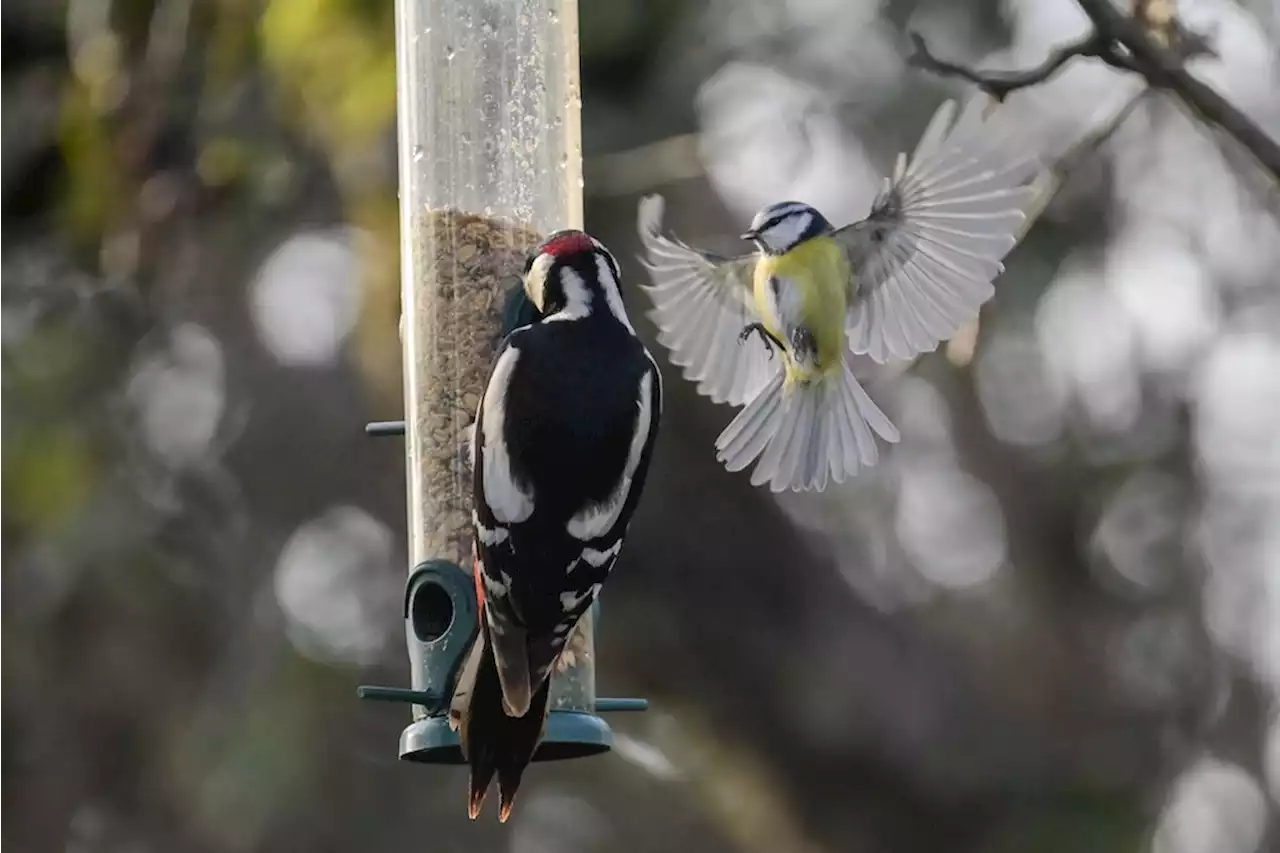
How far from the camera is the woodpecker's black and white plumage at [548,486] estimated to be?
387 cm

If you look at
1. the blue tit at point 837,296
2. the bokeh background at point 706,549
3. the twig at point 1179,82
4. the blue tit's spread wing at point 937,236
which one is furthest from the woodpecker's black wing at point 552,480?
the bokeh background at point 706,549

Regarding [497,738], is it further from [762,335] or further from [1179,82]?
[1179,82]

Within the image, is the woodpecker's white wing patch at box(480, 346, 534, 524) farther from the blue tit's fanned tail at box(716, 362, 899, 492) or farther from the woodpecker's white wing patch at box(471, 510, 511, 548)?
the blue tit's fanned tail at box(716, 362, 899, 492)

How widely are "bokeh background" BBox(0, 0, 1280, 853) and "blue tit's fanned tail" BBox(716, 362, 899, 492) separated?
10.3 feet

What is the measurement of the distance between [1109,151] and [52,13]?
14.0 feet

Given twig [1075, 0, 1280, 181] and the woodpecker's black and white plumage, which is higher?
twig [1075, 0, 1280, 181]

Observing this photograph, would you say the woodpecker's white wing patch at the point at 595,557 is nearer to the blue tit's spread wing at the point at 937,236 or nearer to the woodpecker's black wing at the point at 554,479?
the woodpecker's black wing at the point at 554,479

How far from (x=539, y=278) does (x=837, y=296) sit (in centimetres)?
60

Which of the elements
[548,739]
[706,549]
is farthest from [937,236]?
[706,549]

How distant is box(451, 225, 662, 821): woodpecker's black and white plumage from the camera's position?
3.87 meters

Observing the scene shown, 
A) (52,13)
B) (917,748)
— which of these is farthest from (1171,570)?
(52,13)

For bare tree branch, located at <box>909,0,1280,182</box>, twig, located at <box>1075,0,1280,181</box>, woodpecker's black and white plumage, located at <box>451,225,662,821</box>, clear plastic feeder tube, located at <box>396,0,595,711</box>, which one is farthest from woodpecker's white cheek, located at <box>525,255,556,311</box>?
twig, located at <box>1075,0,1280,181</box>

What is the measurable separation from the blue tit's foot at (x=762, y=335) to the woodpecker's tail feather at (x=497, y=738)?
2.70 ft

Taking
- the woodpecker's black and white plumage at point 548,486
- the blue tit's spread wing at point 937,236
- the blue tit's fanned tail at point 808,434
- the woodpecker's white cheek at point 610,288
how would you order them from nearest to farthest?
the woodpecker's black and white plumage at point 548,486
the woodpecker's white cheek at point 610,288
the blue tit's spread wing at point 937,236
the blue tit's fanned tail at point 808,434
